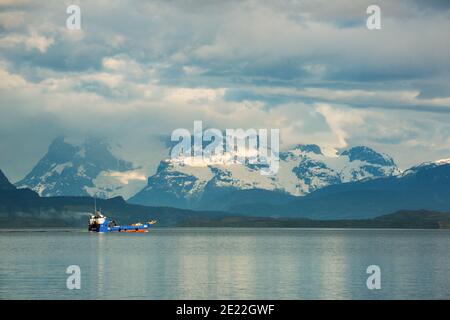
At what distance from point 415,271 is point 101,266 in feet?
216

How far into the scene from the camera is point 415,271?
7298 inches
